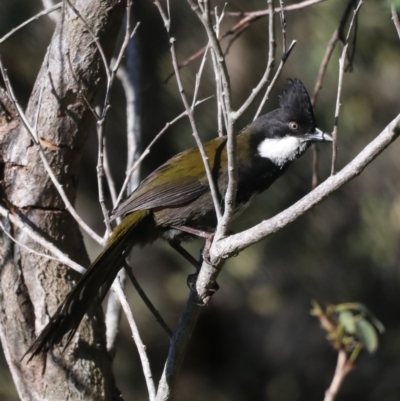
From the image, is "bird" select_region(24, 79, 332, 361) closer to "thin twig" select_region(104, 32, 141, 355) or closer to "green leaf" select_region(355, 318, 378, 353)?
"thin twig" select_region(104, 32, 141, 355)

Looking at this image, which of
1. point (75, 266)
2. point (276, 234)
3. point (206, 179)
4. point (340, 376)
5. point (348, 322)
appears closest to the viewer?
point (340, 376)

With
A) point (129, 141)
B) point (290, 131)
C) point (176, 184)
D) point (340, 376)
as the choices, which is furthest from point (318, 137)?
point (340, 376)

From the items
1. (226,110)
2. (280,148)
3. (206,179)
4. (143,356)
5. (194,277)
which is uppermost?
(280,148)

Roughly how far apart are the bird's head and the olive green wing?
256 millimetres

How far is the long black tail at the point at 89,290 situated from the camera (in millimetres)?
3040

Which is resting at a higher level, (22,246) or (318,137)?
(318,137)

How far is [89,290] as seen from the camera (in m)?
3.15

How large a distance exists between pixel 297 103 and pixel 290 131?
15 centimetres

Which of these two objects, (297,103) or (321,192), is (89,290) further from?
(297,103)

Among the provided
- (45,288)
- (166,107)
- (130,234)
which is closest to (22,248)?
(45,288)

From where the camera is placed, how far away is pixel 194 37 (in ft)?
20.0

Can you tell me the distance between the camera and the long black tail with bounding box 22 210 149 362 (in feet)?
9.98

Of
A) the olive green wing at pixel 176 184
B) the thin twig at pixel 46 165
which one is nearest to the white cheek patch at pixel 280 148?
the olive green wing at pixel 176 184

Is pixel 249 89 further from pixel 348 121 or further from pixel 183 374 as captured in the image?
pixel 183 374
